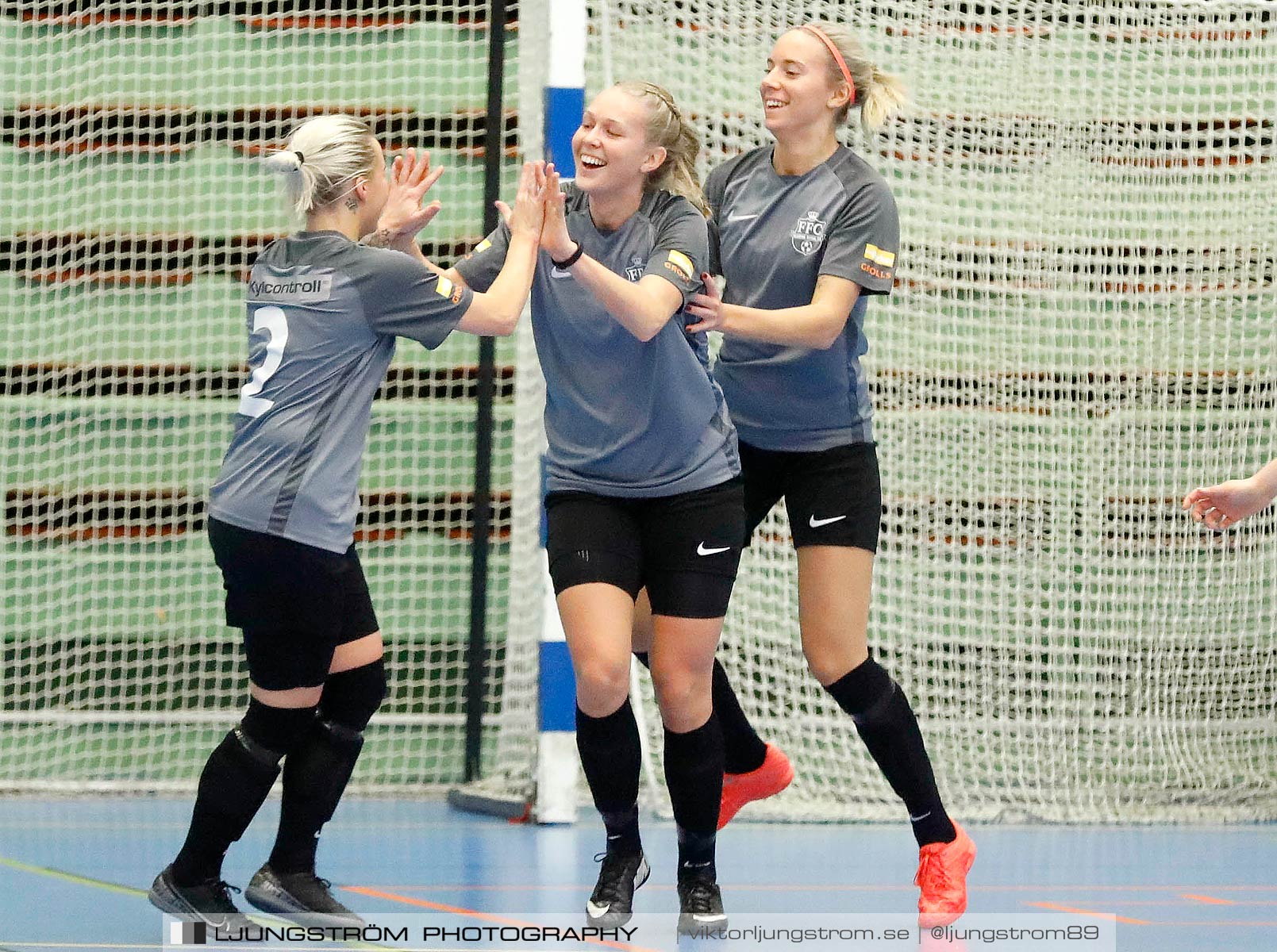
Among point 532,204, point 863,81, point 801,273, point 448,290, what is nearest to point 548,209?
point 532,204

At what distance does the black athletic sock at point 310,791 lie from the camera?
2.96 meters

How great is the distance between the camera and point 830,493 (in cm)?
323

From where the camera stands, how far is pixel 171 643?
5020 mm

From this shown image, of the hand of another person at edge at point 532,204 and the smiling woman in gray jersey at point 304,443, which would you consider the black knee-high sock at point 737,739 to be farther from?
the hand of another person at edge at point 532,204

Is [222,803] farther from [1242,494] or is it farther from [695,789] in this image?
[1242,494]

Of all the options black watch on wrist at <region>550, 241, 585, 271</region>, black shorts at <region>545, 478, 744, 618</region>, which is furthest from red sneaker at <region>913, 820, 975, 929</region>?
black watch on wrist at <region>550, 241, 585, 271</region>

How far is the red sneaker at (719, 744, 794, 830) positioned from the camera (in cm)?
360

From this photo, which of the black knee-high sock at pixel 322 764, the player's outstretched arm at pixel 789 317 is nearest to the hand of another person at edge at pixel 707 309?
the player's outstretched arm at pixel 789 317

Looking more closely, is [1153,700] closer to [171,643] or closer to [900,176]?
[900,176]

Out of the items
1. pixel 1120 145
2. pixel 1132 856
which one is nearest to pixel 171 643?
pixel 1132 856

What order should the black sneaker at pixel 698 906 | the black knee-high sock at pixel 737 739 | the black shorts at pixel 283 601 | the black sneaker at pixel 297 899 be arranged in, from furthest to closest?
1. the black knee-high sock at pixel 737 739
2. the black sneaker at pixel 698 906
3. the black sneaker at pixel 297 899
4. the black shorts at pixel 283 601

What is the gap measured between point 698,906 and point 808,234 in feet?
4.10

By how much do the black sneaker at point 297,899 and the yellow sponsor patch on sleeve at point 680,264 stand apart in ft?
4.04

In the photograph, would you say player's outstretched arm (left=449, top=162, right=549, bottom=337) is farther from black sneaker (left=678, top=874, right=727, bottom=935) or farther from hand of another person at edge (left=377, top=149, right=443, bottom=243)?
black sneaker (left=678, top=874, right=727, bottom=935)
